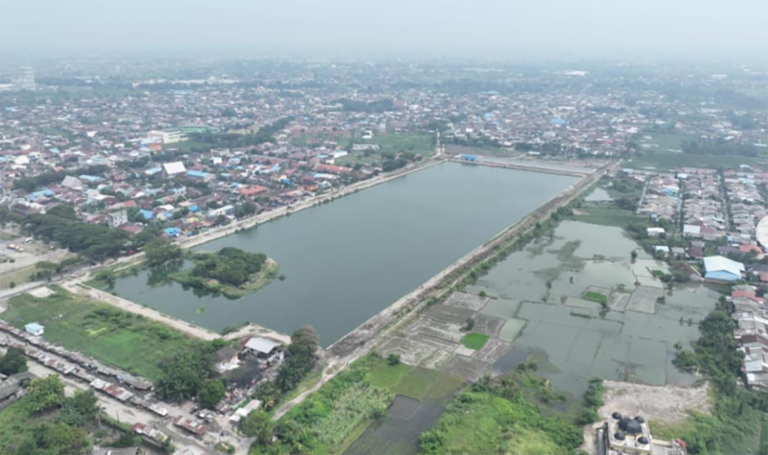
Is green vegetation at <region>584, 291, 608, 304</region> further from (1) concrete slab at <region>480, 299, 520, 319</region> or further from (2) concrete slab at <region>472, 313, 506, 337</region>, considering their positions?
(2) concrete slab at <region>472, 313, 506, 337</region>

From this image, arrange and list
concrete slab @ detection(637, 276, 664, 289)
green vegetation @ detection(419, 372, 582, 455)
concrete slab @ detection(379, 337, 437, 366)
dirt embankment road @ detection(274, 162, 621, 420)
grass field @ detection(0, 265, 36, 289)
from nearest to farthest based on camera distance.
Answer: green vegetation @ detection(419, 372, 582, 455) < dirt embankment road @ detection(274, 162, 621, 420) < concrete slab @ detection(379, 337, 437, 366) < grass field @ detection(0, 265, 36, 289) < concrete slab @ detection(637, 276, 664, 289)

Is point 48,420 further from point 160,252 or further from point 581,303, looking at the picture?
point 581,303

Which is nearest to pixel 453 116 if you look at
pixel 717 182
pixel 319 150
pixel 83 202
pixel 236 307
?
pixel 319 150

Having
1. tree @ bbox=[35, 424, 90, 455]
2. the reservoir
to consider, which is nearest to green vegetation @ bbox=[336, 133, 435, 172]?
A: the reservoir

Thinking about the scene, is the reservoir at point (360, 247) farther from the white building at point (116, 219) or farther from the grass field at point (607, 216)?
the white building at point (116, 219)

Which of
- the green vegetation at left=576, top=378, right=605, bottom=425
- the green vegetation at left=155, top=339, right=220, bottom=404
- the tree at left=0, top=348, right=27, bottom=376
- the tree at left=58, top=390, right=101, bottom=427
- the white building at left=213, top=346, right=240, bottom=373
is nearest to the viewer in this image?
→ the tree at left=58, top=390, right=101, bottom=427

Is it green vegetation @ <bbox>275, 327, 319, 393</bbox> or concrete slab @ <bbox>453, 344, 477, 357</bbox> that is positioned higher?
green vegetation @ <bbox>275, 327, 319, 393</bbox>
